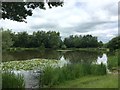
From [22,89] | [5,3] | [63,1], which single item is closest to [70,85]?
[22,89]

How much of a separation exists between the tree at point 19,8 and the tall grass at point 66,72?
3.49 m

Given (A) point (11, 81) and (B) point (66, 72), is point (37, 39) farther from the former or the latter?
(A) point (11, 81)

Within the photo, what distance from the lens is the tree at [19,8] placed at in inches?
326

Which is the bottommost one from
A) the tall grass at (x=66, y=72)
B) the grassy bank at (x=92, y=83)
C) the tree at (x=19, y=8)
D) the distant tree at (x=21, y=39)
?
the grassy bank at (x=92, y=83)

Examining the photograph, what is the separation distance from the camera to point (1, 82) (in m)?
9.98

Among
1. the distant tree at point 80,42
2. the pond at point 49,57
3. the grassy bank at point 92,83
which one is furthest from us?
the distant tree at point 80,42

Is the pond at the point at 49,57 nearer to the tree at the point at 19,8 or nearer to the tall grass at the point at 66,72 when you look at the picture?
the tall grass at the point at 66,72

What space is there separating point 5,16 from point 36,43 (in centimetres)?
6556

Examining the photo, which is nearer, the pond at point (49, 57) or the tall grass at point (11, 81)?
the tall grass at point (11, 81)

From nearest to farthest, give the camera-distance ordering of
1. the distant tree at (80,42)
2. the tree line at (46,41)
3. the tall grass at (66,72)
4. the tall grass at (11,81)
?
the tall grass at (11,81) → the tall grass at (66,72) → the tree line at (46,41) → the distant tree at (80,42)

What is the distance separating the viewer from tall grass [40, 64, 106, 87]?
453 inches

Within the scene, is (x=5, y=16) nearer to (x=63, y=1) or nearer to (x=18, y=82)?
(x=63, y=1)

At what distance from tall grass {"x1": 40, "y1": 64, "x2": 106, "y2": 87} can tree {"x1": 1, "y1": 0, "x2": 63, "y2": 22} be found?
3489mm

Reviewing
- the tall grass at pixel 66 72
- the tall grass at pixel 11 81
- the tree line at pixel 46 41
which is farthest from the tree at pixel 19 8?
the tree line at pixel 46 41
